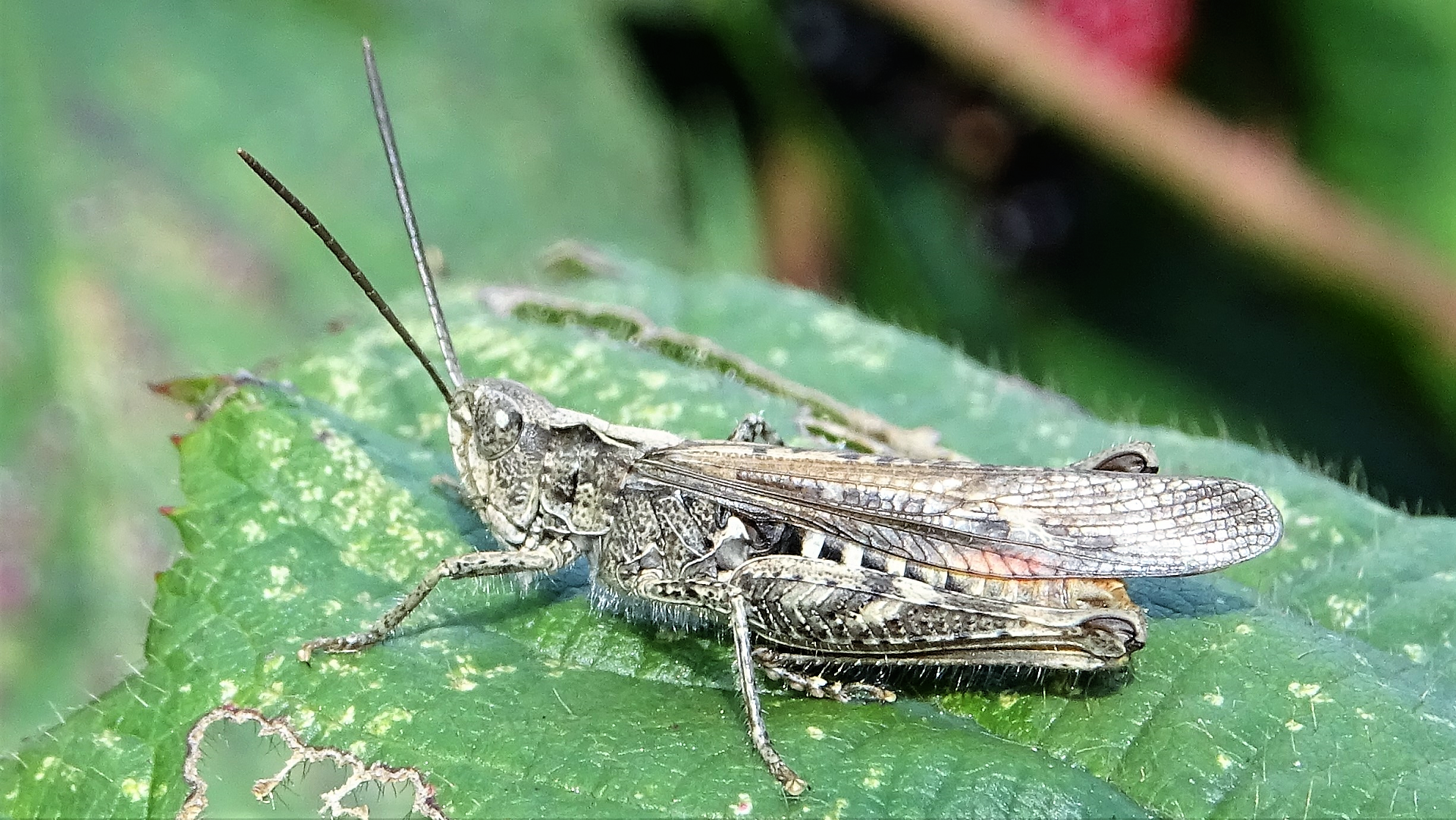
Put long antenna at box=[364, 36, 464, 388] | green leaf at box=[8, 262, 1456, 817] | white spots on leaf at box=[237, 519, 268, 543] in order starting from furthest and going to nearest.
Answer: long antenna at box=[364, 36, 464, 388] → white spots on leaf at box=[237, 519, 268, 543] → green leaf at box=[8, 262, 1456, 817]

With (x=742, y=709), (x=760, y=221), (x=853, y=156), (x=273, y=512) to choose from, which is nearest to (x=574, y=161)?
(x=760, y=221)

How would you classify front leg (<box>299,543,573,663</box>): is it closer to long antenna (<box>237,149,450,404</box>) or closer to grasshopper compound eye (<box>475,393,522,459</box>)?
grasshopper compound eye (<box>475,393,522,459</box>)

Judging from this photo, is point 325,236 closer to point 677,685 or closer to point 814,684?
point 677,685

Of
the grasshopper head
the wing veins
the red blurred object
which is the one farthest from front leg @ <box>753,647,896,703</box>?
the red blurred object

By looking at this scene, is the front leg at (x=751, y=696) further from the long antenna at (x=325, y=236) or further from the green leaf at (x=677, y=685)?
the long antenna at (x=325, y=236)

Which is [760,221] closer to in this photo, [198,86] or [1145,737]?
[198,86]

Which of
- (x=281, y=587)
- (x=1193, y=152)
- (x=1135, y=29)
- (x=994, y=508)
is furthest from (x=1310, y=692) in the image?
(x=1135, y=29)
